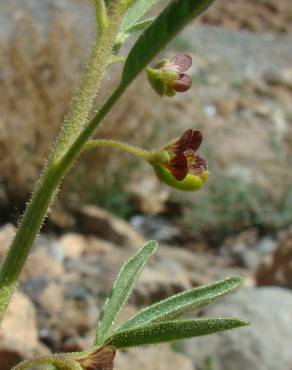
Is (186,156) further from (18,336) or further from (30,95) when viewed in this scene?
(30,95)

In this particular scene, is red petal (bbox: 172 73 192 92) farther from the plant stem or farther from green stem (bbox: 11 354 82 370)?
green stem (bbox: 11 354 82 370)

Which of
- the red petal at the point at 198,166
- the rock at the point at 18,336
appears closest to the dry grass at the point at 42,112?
the rock at the point at 18,336

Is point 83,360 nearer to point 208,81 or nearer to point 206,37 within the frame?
point 208,81

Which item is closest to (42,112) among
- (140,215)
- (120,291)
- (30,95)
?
(30,95)

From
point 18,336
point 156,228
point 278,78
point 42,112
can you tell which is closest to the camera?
point 18,336

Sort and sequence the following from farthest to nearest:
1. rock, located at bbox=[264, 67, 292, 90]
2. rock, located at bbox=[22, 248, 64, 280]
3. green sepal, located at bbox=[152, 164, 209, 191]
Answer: rock, located at bbox=[264, 67, 292, 90]
rock, located at bbox=[22, 248, 64, 280]
green sepal, located at bbox=[152, 164, 209, 191]

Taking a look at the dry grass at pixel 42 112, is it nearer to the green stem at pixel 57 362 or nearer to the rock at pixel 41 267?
the rock at pixel 41 267

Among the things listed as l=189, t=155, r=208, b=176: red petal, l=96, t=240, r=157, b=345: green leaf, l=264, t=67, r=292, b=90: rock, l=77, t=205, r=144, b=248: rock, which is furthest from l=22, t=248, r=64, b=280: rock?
l=264, t=67, r=292, b=90: rock
